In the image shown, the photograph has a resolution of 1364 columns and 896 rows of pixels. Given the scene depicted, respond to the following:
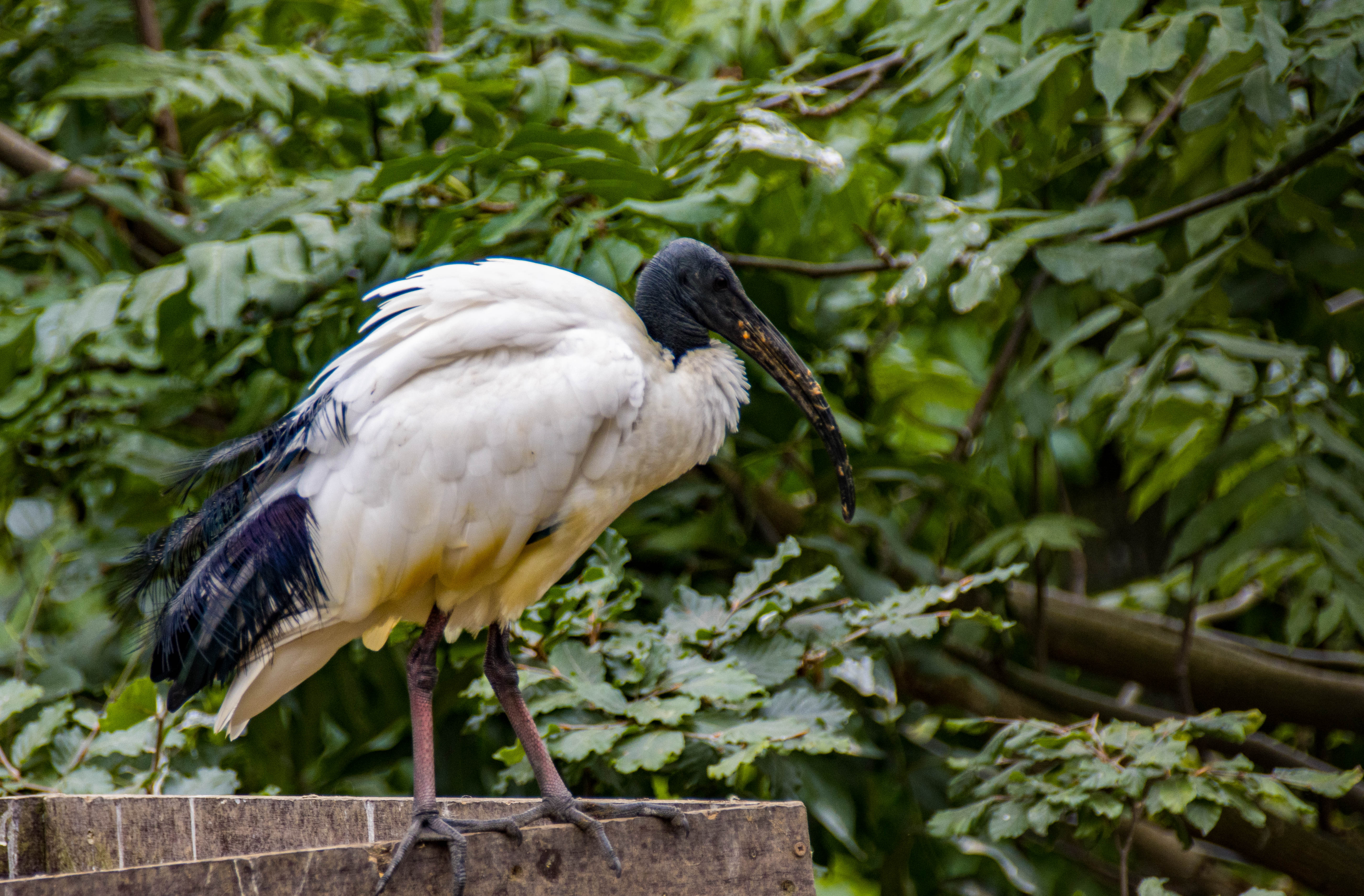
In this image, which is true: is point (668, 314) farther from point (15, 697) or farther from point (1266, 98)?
point (15, 697)

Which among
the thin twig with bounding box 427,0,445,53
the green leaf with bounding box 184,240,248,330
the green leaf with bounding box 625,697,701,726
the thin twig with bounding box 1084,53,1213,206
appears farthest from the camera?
the thin twig with bounding box 427,0,445,53

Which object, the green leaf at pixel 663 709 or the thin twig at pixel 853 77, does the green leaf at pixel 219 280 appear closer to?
the green leaf at pixel 663 709

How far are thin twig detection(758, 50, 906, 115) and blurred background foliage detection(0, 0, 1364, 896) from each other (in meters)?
0.04

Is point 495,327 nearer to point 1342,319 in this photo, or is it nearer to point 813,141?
point 813,141

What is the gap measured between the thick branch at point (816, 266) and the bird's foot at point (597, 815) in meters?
1.77

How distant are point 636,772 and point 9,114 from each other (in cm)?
357

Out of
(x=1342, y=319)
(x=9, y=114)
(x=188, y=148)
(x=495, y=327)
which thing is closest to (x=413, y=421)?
(x=495, y=327)

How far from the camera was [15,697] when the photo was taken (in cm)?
292

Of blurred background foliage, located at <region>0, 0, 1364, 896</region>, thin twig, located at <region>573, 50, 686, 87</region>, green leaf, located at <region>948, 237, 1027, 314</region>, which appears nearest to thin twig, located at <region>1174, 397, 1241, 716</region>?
blurred background foliage, located at <region>0, 0, 1364, 896</region>

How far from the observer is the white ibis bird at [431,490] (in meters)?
2.13

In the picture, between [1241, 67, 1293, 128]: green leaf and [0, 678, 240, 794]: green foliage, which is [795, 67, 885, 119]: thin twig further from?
[0, 678, 240, 794]: green foliage

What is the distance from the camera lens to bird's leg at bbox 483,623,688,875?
2.02m

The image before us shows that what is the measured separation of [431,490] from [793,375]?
828 millimetres

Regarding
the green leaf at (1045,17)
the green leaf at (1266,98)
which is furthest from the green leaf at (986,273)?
the green leaf at (1266,98)
